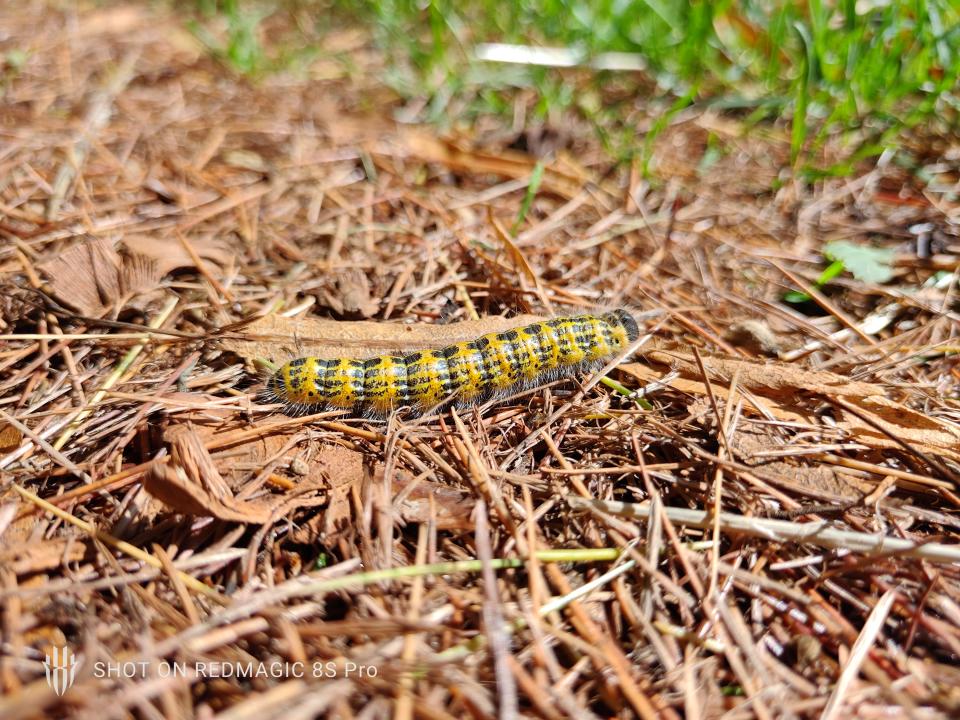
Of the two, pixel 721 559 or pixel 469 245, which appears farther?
pixel 469 245

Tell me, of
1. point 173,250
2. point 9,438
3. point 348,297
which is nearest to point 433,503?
point 348,297

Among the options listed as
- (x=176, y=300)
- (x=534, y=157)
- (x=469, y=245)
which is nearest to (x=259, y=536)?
(x=176, y=300)

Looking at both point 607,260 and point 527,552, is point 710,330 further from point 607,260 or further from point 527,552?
point 527,552

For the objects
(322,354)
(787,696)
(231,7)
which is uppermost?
(231,7)

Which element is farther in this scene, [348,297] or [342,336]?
[348,297]

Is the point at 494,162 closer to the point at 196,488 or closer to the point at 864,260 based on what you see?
the point at 864,260

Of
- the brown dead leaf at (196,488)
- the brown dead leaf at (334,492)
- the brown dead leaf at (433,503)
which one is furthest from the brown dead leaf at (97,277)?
the brown dead leaf at (433,503)

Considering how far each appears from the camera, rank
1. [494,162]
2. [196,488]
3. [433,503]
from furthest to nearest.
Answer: [494,162] < [433,503] < [196,488]
